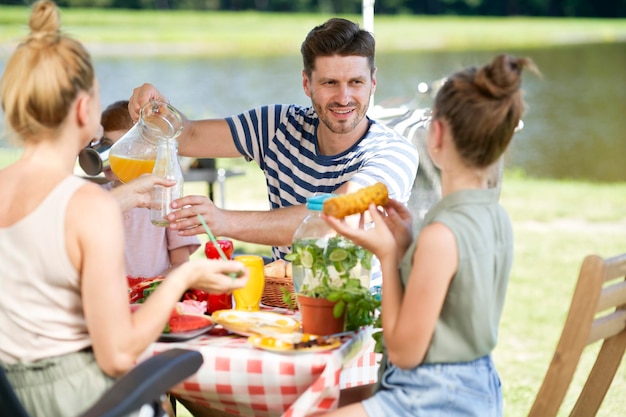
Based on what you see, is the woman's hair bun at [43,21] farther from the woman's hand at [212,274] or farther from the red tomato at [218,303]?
the red tomato at [218,303]

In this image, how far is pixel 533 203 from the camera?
8.02 m

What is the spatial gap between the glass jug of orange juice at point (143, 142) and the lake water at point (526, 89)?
947 centimetres

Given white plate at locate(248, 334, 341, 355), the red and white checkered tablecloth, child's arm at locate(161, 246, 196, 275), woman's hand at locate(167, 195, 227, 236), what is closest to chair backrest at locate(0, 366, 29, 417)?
the red and white checkered tablecloth

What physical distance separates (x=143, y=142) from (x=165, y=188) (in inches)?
8.0

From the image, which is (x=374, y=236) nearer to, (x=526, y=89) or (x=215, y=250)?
(x=215, y=250)

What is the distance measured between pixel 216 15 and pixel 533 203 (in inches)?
1118

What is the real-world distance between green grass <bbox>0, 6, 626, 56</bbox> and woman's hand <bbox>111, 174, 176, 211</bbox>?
2432 cm

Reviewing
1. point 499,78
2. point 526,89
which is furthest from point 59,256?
point 526,89

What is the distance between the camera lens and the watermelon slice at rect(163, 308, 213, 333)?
80.3 inches

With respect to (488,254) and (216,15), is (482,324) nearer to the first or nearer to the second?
(488,254)

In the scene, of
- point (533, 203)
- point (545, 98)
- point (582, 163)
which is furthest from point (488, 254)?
point (545, 98)

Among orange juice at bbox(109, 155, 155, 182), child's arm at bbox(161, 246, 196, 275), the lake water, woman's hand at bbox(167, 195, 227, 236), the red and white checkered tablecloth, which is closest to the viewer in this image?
the red and white checkered tablecloth

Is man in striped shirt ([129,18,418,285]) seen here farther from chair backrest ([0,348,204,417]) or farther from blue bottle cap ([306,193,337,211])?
chair backrest ([0,348,204,417])

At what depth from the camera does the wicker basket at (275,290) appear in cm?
231
